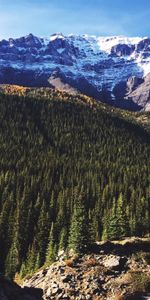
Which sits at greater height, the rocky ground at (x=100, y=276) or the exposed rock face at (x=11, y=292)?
the exposed rock face at (x=11, y=292)

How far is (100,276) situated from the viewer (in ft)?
232

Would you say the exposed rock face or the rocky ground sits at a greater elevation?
the exposed rock face

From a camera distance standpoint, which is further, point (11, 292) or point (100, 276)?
point (100, 276)

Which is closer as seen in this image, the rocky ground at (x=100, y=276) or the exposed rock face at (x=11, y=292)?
the exposed rock face at (x=11, y=292)

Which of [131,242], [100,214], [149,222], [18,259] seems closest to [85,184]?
[100,214]

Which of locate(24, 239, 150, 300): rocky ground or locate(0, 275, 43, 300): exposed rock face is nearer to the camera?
locate(0, 275, 43, 300): exposed rock face

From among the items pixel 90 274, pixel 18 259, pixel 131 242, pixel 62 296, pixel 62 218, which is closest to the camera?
pixel 62 296

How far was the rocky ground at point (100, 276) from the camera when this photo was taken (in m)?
66.8

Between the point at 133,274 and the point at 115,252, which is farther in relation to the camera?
the point at 115,252

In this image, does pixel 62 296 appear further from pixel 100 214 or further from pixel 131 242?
pixel 100 214

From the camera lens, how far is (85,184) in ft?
623

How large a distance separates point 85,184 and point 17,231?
223 feet

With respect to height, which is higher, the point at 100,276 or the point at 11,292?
the point at 11,292

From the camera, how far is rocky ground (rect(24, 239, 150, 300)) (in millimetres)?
66750
